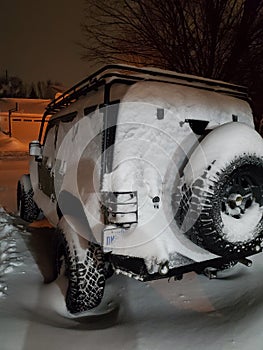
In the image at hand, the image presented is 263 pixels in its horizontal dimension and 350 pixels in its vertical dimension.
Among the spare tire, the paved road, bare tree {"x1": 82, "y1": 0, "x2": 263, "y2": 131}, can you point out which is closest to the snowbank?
the paved road

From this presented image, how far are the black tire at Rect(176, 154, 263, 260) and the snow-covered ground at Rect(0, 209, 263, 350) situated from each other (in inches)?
22.0

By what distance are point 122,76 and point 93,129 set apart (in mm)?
510

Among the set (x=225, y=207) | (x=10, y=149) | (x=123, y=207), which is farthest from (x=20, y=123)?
(x=225, y=207)

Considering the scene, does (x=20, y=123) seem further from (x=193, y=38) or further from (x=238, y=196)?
(x=238, y=196)

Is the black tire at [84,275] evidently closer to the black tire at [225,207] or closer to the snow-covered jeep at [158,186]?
the snow-covered jeep at [158,186]

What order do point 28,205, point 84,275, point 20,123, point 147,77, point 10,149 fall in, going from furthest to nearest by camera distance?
point 20,123
point 10,149
point 28,205
point 147,77
point 84,275

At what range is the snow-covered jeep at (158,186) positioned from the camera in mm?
2430

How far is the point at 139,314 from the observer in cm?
277

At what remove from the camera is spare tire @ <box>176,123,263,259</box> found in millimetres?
2385

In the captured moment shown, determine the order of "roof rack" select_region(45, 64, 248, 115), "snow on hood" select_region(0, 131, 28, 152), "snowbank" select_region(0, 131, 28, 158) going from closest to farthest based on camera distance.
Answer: "roof rack" select_region(45, 64, 248, 115) → "snowbank" select_region(0, 131, 28, 158) → "snow on hood" select_region(0, 131, 28, 152)

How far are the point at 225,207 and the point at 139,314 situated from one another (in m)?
1.14

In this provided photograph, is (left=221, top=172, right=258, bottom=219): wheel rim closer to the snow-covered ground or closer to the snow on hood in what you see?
the snow-covered ground

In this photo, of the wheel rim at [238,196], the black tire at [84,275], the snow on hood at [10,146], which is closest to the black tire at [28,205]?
the black tire at [84,275]

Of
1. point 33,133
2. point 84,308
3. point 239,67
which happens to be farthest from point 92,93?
point 33,133
